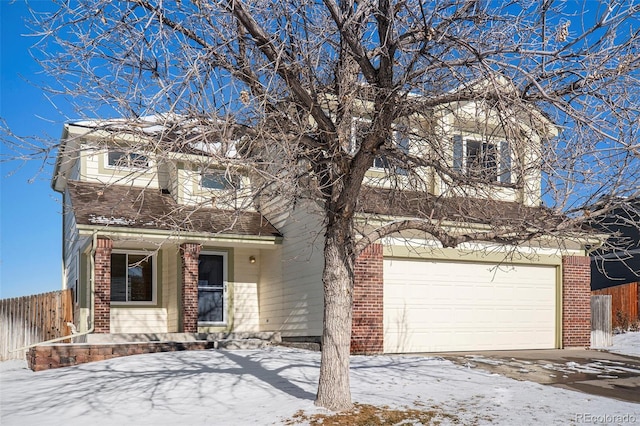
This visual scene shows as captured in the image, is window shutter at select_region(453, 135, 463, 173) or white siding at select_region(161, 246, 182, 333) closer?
window shutter at select_region(453, 135, 463, 173)

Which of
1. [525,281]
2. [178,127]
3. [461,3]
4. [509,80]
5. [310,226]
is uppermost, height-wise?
[461,3]

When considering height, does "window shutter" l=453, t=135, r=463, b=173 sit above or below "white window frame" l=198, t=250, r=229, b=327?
above

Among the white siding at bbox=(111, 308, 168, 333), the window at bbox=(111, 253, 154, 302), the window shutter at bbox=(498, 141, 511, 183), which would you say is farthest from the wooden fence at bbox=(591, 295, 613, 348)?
the window at bbox=(111, 253, 154, 302)

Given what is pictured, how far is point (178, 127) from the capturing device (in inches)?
288

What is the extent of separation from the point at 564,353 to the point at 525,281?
1882 mm

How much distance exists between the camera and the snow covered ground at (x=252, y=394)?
306 inches

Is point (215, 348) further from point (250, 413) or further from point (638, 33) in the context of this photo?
point (638, 33)

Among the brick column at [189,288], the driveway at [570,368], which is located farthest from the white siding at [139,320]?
the driveway at [570,368]

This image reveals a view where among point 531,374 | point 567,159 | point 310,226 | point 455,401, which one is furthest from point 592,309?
point 567,159

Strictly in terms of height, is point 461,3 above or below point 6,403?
above

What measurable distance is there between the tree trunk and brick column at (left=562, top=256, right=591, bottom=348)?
9.27 metres

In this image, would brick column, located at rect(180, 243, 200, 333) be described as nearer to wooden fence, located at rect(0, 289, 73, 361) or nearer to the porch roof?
the porch roof

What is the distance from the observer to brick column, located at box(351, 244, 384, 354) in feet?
41.8

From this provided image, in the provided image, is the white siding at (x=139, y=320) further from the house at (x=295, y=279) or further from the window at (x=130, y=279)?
the window at (x=130, y=279)
